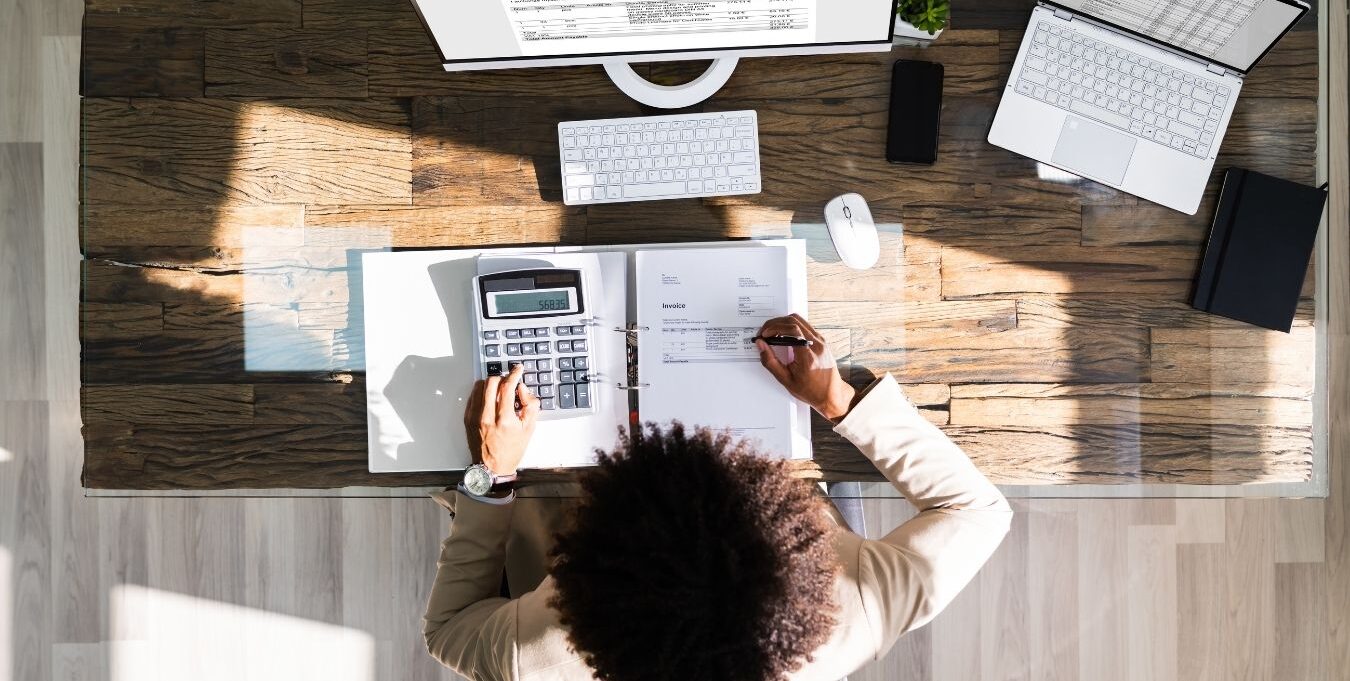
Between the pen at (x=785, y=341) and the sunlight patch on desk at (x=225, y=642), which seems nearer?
the pen at (x=785, y=341)

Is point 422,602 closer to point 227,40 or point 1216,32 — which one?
point 227,40

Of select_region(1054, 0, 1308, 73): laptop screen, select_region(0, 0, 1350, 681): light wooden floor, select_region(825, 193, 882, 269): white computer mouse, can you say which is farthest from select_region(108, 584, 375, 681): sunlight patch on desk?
select_region(1054, 0, 1308, 73): laptop screen

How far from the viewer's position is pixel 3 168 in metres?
1.66

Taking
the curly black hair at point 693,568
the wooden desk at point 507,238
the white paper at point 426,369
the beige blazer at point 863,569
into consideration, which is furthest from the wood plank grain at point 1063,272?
the white paper at point 426,369

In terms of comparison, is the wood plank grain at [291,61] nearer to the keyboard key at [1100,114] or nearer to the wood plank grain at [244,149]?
the wood plank grain at [244,149]

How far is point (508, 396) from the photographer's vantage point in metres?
1.12

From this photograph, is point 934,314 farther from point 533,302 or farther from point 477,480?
point 477,480

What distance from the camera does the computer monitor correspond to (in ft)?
3.13

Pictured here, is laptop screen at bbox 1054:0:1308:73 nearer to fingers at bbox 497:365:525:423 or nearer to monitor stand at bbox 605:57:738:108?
monitor stand at bbox 605:57:738:108

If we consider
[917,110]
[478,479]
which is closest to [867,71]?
[917,110]

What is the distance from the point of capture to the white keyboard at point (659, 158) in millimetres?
1173

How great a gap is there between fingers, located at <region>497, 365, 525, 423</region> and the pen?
365 mm

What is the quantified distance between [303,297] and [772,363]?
751 millimetres

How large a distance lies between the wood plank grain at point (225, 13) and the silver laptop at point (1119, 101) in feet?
3.68
